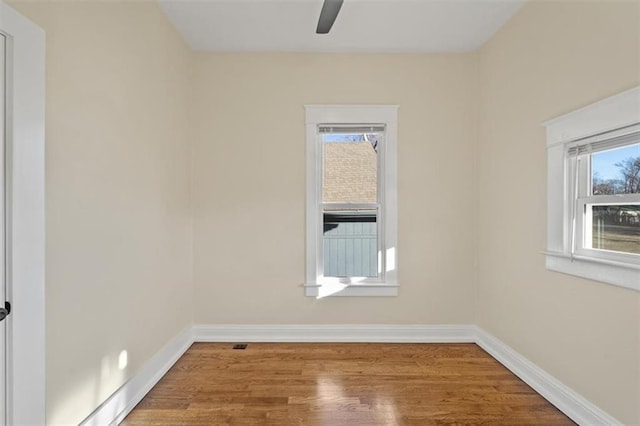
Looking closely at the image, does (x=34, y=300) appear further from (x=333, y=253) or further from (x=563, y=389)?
(x=563, y=389)

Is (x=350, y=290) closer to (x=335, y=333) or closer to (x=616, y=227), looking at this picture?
(x=335, y=333)

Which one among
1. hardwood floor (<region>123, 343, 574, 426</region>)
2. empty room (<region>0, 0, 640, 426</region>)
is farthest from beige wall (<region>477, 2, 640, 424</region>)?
hardwood floor (<region>123, 343, 574, 426</region>)

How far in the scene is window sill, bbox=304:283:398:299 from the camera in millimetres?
Answer: 3336

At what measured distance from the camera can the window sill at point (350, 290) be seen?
3.34 meters

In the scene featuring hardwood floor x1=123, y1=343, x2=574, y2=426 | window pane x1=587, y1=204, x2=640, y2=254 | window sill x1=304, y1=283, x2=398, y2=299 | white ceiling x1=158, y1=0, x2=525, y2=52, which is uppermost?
white ceiling x1=158, y1=0, x2=525, y2=52

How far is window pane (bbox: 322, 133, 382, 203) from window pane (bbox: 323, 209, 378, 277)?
0.53ft

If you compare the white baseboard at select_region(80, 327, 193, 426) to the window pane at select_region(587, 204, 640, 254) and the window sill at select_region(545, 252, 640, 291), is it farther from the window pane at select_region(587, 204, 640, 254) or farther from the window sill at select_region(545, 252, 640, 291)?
the window pane at select_region(587, 204, 640, 254)

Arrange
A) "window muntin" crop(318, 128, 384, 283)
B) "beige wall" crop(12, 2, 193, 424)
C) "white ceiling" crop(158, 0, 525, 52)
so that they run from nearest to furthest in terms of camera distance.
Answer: "beige wall" crop(12, 2, 193, 424) < "white ceiling" crop(158, 0, 525, 52) < "window muntin" crop(318, 128, 384, 283)

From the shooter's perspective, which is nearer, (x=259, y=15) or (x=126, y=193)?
Result: (x=126, y=193)

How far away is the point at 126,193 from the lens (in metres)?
2.17

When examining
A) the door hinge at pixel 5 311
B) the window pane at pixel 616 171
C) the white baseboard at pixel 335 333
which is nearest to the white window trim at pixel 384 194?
the white baseboard at pixel 335 333

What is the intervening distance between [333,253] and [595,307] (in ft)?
6.84

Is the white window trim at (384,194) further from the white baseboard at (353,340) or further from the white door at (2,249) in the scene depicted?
the white door at (2,249)

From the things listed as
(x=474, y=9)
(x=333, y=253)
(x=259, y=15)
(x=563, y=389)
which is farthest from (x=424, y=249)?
(x=259, y=15)
